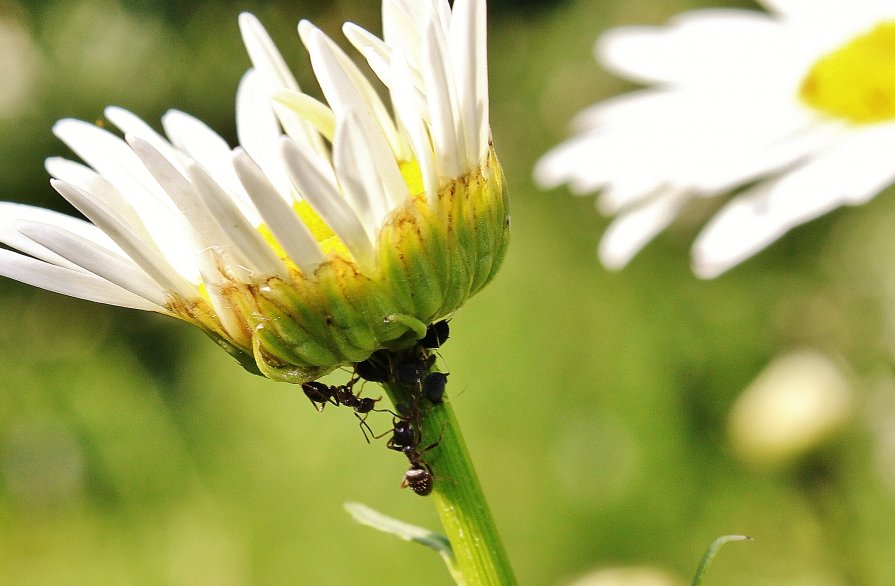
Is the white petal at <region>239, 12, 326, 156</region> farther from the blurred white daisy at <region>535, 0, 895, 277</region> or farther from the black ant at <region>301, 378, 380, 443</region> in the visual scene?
→ the blurred white daisy at <region>535, 0, 895, 277</region>

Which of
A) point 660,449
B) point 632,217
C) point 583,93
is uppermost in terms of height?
point 583,93

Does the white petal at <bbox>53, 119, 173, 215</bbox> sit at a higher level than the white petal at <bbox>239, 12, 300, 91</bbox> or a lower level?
lower

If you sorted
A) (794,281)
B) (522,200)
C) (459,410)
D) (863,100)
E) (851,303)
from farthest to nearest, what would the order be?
1. (522,200)
2. (459,410)
3. (794,281)
4. (851,303)
5. (863,100)

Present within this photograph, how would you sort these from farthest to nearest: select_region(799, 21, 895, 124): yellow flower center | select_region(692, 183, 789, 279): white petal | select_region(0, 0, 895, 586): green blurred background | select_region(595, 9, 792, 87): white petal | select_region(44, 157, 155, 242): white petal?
select_region(0, 0, 895, 586): green blurred background → select_region(595, 9, 792, 87): white petal → select_region(799, 21, 895, 124): yellow flower center → select_region(692, 183, 789, 279): white petal → select_region(44, 157, 155, 242): white petal

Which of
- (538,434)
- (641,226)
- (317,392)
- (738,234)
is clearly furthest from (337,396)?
(538,434)

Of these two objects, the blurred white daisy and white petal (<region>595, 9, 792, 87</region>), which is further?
white petal (<region>595, 9, 792, 87</region>)

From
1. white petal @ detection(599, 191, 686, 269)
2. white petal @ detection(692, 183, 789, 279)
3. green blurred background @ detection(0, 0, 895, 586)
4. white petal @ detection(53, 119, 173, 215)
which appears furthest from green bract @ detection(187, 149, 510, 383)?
green blurred background @ detection(0, 0, 895, 586)

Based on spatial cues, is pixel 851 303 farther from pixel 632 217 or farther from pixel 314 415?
pixel 314 415

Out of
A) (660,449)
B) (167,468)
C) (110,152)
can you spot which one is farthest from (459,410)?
(110,152)
